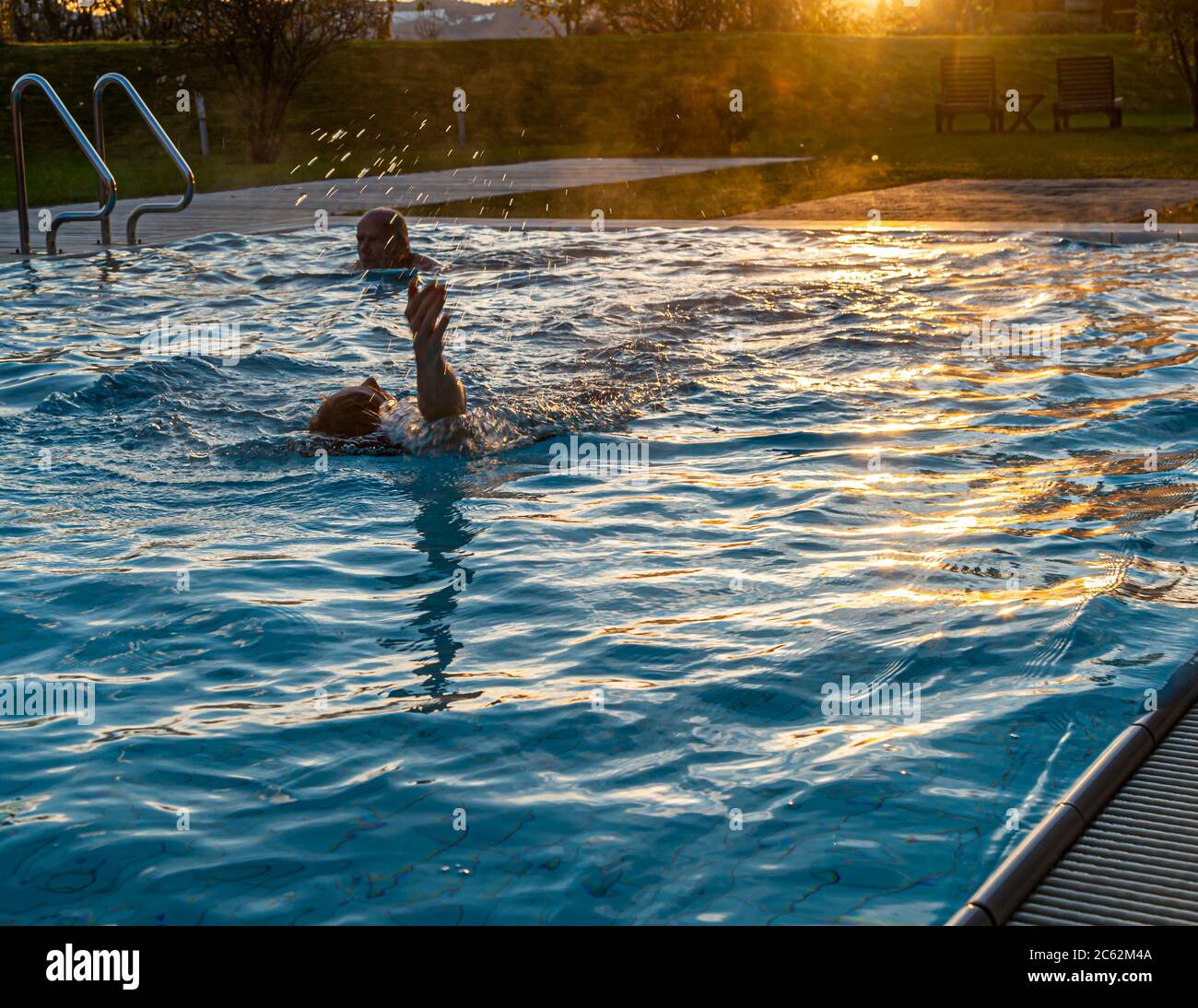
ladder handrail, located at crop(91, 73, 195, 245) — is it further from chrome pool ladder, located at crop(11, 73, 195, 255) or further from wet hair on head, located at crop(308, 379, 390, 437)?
wet hair on head, located at crop(308, 379, 390, 437)

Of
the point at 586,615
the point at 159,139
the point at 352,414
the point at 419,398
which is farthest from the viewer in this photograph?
the point at 159,139

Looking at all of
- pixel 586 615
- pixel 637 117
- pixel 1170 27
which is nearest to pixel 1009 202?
pixel 1170 27

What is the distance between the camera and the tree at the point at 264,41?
64.6ft

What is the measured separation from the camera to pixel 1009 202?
13.3 m

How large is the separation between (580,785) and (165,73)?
2526cm

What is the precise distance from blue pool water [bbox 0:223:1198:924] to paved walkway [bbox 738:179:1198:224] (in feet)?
11.6

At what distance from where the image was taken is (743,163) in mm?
19203

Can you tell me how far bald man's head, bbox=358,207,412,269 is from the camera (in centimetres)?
968

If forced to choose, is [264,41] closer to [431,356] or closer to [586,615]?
[431,356]

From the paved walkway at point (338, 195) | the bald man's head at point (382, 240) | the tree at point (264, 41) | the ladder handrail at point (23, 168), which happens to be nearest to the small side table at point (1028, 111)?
the paved walkway at point (338, 195)

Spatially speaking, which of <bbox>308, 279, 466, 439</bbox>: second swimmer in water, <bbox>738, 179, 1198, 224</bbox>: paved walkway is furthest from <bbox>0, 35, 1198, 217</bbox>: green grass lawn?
<bbox>308, 279, 466, 439</bbox>: second swimmer in water

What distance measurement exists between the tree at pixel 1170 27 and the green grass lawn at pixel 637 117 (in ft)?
3.10

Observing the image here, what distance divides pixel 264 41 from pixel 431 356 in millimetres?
16087

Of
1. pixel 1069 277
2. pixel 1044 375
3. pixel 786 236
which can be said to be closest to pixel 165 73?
pixel 786 236
